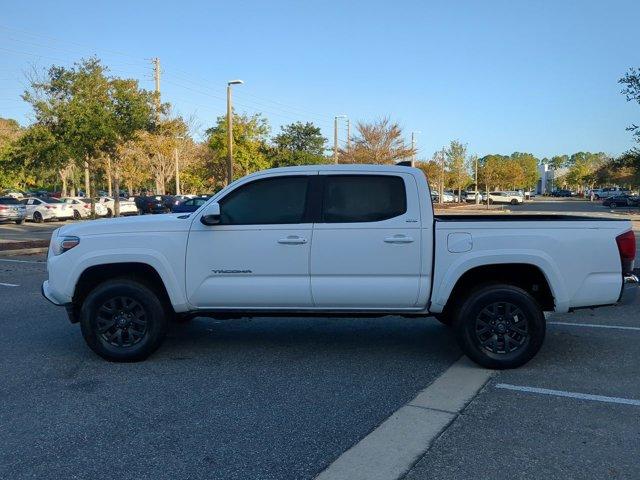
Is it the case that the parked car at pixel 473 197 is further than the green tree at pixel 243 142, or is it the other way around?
the parked car at pixel 473 197

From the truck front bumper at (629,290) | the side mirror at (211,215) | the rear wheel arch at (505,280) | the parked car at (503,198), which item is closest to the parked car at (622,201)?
the parked car at (503,198)

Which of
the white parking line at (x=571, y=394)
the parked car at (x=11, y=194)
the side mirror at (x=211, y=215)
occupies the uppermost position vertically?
the parked car at (x=11, y=194)

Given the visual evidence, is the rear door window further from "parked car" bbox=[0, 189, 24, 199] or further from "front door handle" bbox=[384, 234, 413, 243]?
"parked car" bbox=[0, 189, 24, 199]

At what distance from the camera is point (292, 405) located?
4.56m

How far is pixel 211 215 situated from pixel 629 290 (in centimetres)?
397

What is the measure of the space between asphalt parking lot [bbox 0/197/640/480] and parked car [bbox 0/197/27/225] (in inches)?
1143

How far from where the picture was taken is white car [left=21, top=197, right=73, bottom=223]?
34.2m

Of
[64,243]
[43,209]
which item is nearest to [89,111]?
[43,209]

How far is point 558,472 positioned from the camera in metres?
3.47

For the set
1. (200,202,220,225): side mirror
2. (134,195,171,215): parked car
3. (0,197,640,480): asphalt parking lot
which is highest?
(200,202,220,225): side mirror

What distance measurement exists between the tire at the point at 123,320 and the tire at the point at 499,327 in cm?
287

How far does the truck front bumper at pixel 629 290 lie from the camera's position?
5.41m

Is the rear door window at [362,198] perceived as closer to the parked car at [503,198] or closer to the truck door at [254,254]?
the truck door at [254,254]

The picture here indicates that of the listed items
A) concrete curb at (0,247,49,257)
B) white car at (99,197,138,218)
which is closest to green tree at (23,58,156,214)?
concrete curb at (0,247,49,257)
